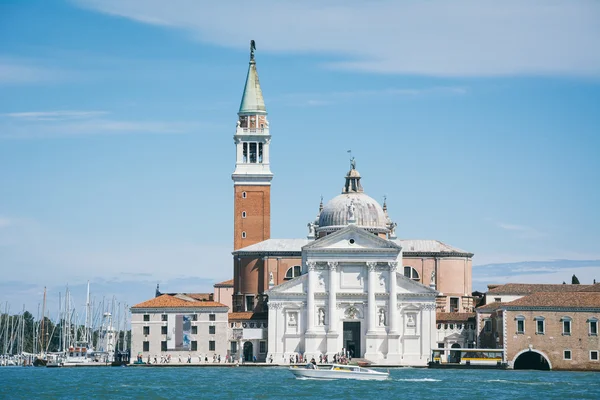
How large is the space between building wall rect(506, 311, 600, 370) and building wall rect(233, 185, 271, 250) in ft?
96.4

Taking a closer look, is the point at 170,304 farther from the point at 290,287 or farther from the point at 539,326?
the point at 539,326

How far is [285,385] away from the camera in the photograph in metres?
73.7

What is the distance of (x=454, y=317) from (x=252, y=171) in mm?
25181

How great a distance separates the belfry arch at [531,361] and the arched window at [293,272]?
20.1 metres

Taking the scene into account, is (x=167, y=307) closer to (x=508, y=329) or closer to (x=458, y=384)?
(x=508, y=329)

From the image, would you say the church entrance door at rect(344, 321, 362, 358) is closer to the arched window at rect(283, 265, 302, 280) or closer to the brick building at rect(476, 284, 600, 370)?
the arched window at rect(283, 265, 302, 280)

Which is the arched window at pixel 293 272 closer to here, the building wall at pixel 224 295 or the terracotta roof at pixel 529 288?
the building wall at pixel 224 295

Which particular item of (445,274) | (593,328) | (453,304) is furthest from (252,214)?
(593,328)

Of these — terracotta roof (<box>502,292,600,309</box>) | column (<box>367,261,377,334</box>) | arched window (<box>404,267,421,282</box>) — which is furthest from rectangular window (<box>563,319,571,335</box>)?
arched window (<box>404,267,421,282</box>)

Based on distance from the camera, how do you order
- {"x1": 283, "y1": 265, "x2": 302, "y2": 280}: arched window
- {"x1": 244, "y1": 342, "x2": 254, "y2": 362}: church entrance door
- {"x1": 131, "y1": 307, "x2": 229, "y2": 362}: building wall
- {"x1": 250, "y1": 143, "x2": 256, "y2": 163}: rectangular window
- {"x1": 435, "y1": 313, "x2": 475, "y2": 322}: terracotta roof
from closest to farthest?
{"x1": 435, "y1": 313, "x2": 475, "y2": 322}: terracotta roof < {"x1": 131, "y1": 307, "x2": 229, "y2": 362}: building wall < {"x1": 244, "y1": 342, "x2": 254, "y2": 362}: church entrance door < {"x1": 283, "y1": 265, "x2": 302, "y2": 280}: arched window < {"x1": 250, "y1": 143, "x2": 256, "y2": 163}: rectangular window

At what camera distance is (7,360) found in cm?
12838

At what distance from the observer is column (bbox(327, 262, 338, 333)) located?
98.6 m

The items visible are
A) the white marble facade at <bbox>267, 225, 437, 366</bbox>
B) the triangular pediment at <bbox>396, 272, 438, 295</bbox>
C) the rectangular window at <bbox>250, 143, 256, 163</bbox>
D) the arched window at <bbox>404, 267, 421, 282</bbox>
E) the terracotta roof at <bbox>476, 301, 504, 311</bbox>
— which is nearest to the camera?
the terracotta roof at <bbox>476, 301, 504, 311</bbox>

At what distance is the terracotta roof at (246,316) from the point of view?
A: 102562mm
